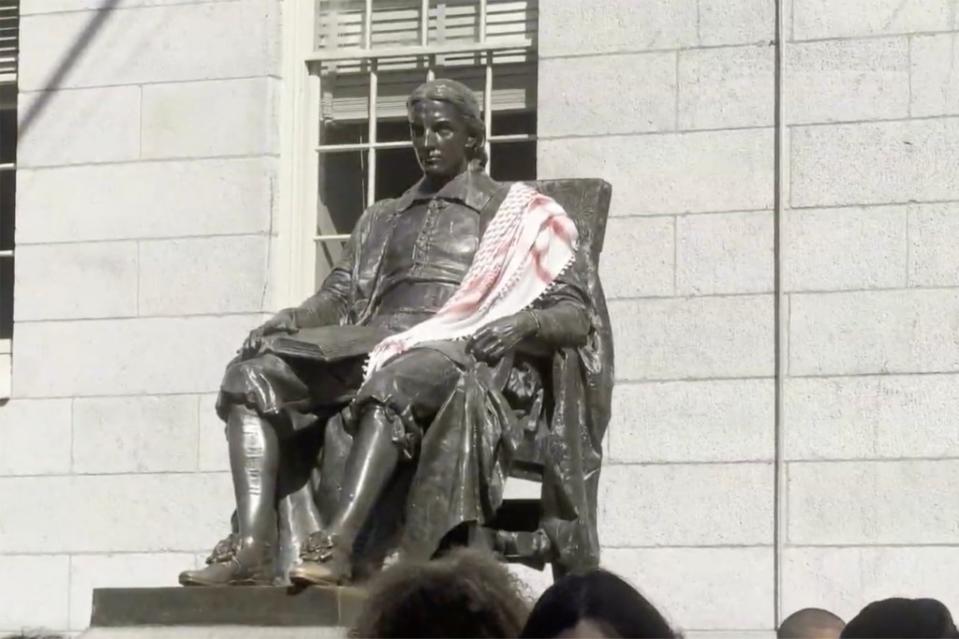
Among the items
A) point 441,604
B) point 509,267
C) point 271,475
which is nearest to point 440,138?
point 509,267

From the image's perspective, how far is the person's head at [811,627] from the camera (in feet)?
21.8

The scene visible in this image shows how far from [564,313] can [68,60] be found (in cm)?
384

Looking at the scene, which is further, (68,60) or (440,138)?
(68,60)

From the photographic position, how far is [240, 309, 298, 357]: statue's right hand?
320 inches

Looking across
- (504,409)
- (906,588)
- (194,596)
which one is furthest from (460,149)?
(906,588)

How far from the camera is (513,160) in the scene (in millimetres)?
10797

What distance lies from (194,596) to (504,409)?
1.14 meters

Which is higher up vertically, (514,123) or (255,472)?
(514,123)

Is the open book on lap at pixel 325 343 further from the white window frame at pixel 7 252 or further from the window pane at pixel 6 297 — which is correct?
the window pane at pixel 6 297

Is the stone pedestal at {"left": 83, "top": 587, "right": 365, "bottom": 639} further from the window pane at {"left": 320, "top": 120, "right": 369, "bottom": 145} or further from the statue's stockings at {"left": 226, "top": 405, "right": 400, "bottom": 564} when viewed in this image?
the window pane at {"left": 320, "top": 120, "right": 369, "bottom": 145}

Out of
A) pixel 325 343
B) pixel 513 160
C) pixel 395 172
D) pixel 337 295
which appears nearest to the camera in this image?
pixel 325 343

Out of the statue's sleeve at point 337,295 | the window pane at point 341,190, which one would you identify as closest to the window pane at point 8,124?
the window pane at point 341,190

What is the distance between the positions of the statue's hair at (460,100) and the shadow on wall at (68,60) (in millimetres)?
3102

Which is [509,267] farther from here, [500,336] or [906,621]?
[906,621]
